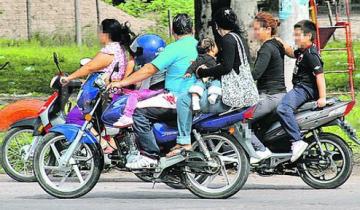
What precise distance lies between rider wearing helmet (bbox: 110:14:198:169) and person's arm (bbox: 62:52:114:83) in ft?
2.31

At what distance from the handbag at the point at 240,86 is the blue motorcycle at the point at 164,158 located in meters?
0.10

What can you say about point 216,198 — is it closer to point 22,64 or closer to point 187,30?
point 187,30

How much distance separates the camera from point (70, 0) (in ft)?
117

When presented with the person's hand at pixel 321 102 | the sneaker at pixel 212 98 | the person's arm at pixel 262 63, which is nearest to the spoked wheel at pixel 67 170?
the sneaker at pixel 212 98

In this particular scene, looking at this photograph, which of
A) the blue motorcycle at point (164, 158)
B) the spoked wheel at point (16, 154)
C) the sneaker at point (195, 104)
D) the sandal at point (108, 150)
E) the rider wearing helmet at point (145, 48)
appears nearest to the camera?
the sneaker at point (195, 104)

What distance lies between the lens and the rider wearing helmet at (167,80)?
367 inches

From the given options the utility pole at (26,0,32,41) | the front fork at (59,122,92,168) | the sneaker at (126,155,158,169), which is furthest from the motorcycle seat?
the utility pole at (26,0,32,41)

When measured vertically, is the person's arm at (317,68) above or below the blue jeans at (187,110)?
above

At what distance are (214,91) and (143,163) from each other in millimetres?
969

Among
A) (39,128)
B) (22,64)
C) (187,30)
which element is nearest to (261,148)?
(187,30)

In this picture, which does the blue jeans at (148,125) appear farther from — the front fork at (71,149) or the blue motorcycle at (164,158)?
the front fork at (71,149)

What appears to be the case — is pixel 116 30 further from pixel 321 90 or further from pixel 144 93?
pixel 321 90

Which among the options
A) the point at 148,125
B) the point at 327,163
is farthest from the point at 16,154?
the point at 327,163

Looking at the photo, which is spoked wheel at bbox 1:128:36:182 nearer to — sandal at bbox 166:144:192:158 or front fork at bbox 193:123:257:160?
sandal at bbox 166:144:192:158
